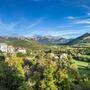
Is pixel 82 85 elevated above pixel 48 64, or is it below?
below

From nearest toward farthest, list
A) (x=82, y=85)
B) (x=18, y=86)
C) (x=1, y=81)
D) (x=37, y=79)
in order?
(x=82, y=85) < (x=37, y=79) < (x=18, y=86) < (x=1, y=81)

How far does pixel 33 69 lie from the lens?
8275cm

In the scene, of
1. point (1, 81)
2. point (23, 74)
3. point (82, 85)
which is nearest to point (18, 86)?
point (23, 74)

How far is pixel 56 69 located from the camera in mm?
79938

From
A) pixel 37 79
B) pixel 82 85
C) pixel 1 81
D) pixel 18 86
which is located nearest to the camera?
pixel 82 85

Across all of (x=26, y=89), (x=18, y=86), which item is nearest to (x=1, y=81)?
(x=18, y=86)

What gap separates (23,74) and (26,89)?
29.7 feet

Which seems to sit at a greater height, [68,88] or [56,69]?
[56,69]

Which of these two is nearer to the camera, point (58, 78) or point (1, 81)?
point (58, 78)

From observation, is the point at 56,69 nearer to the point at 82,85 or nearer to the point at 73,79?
the point at 73,79

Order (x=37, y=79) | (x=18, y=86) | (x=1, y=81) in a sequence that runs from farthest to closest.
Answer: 1. (x=1, y=81)
2. (x=18, y=86)
3. (x=37, y=79)

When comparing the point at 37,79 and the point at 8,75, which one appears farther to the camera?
the point at 8,75

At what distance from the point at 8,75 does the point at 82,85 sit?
1168 inches

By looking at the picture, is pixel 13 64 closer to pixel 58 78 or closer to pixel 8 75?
pixel 8 75
